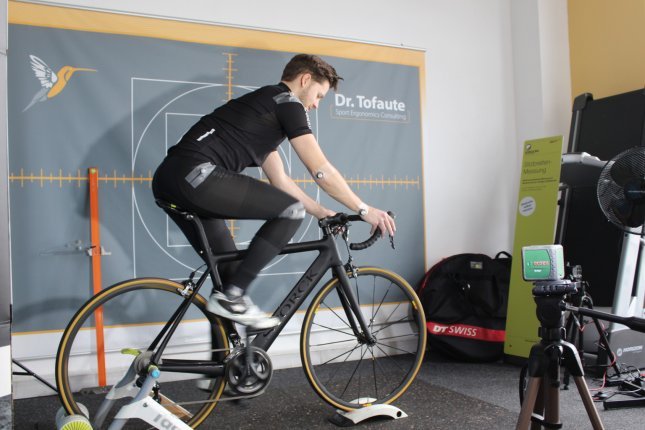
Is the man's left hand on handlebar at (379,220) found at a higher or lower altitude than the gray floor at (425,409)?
higher

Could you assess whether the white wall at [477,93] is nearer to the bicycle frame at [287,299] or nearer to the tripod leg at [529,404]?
the bicycle frame at [287,299]

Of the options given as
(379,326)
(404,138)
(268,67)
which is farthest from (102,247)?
(404,138)

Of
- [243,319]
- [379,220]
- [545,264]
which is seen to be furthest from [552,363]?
[243,319]

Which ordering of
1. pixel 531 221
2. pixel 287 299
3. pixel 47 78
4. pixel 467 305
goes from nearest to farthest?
pixel 287 299, pixel 47 78, pixel 531 221, pixel 467 305

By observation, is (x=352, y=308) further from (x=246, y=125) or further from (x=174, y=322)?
(x=246, y=125)

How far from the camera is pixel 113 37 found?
9.16 ft

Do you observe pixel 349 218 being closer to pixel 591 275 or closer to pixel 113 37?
pixel 113 37

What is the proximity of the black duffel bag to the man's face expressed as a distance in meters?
1.49

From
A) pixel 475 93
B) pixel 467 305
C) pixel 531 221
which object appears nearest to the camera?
pixel 531 221

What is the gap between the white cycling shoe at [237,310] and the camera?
1.83 meters

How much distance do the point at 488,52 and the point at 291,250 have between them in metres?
2.40

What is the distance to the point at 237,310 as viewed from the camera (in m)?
1.86

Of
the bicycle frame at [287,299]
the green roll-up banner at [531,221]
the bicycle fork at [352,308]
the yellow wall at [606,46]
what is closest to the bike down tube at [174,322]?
the bicycle frame at [287,299]

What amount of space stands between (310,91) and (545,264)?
3.81 feet
